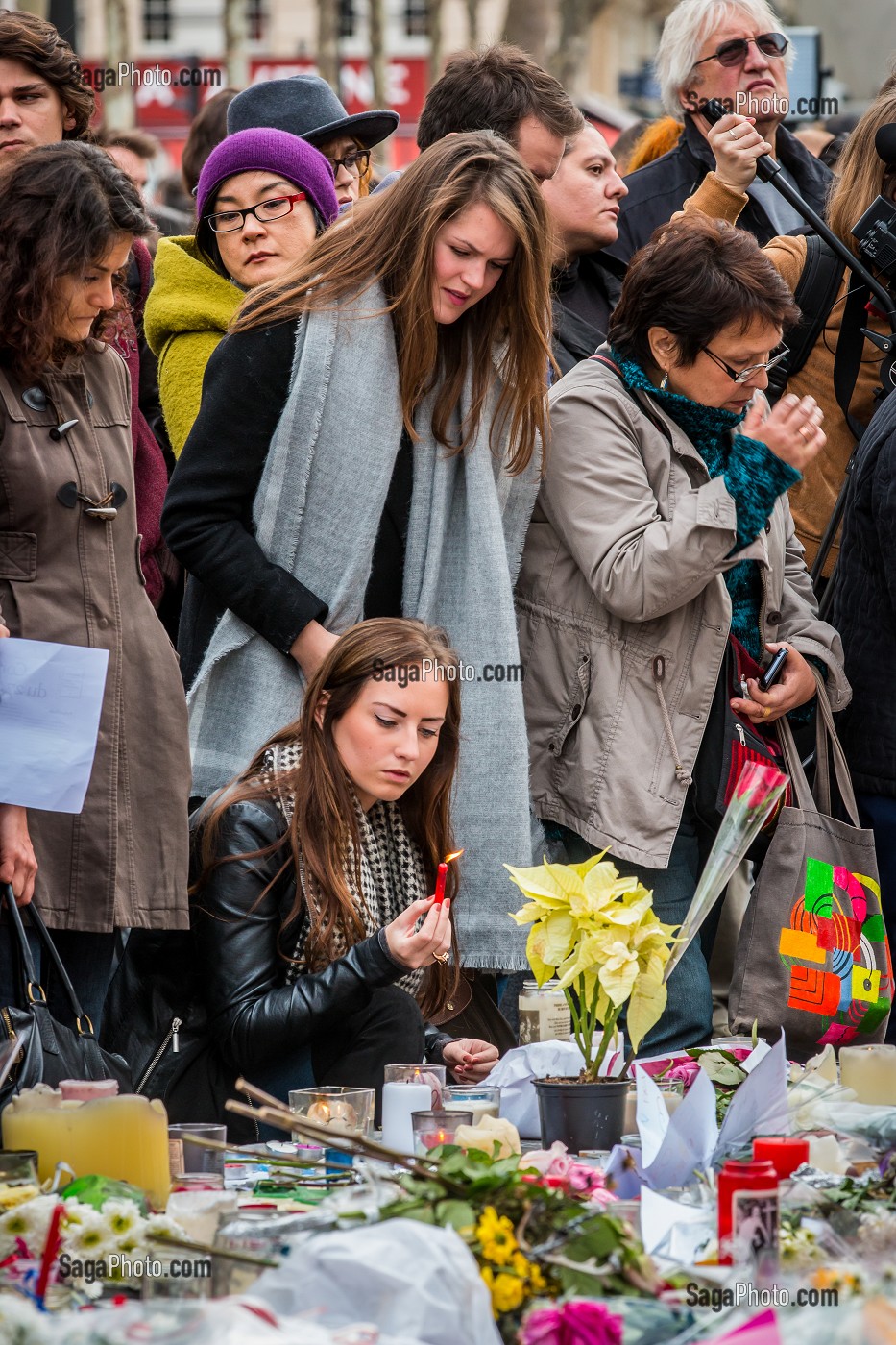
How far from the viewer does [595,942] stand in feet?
7.70

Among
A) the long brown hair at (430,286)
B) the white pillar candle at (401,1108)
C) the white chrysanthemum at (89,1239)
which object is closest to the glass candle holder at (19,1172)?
the white chrysanthemum at (89,1239)

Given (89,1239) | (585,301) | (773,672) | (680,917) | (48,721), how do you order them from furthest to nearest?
(585,301) → (773,672) → (680,917) → (48,721) → (89,1239)

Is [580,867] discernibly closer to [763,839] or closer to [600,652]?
[600,652]

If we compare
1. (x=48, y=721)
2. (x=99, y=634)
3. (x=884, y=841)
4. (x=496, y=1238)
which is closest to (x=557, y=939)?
(x=496, y=1238)

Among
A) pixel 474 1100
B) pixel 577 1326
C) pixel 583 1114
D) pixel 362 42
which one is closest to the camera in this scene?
pixel 577 1326

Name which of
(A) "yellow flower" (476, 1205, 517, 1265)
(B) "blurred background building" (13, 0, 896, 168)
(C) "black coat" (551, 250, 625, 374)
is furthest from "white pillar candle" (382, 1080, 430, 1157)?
(B) "blurred background building" (13, 0, 896, 168)

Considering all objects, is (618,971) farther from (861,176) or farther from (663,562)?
(861,176)

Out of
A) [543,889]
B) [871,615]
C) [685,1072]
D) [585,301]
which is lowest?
[685,1072]

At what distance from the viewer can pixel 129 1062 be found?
3086 millimetres

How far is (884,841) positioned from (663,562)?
0.80m

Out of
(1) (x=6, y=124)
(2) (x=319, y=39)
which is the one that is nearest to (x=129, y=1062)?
(1) (x=6, y=124)

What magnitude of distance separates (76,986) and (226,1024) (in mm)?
312

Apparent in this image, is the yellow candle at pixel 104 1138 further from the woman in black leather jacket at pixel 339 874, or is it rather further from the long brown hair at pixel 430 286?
the long brown hair at pixel 430 286

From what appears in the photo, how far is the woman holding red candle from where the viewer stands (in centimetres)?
296
